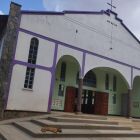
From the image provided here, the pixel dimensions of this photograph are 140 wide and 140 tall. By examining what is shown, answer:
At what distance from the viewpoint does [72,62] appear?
1862cm

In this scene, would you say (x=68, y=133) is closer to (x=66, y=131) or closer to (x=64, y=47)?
(x=66, y=131)

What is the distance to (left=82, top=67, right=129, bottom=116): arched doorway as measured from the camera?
2017cm

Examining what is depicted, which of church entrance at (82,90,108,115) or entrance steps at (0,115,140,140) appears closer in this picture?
entrance steps at (0,115,140,140)

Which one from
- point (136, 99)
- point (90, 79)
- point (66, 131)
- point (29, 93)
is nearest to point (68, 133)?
point (66, 131)

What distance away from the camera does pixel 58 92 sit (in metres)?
18.1

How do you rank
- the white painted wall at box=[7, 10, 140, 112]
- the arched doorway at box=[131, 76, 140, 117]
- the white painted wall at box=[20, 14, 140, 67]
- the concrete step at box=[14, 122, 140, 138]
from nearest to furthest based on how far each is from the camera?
the concrete step at box=[14, 122, 140, 138] < the white painted wall at box=[7, 10, 140, 112] < the white painted wall at box=[20, 14, 140, 67] < the arched doorway at box=[131, 76, 140, 117]

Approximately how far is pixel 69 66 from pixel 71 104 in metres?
2.96

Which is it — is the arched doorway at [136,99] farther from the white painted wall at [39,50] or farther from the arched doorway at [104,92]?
the white painted wall at [39,50]

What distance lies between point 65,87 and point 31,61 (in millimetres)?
5002

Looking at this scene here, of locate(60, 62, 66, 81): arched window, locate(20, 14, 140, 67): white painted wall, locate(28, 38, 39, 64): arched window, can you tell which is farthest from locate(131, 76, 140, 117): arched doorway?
locate(28, 38, 39, 64): arched window

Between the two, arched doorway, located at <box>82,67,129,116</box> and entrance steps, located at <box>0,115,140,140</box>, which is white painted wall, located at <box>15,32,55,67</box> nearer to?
entrance steps, located at <box>0,115,140,140</box>

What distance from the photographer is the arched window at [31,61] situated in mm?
13992

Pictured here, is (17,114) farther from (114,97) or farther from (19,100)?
(114,97)

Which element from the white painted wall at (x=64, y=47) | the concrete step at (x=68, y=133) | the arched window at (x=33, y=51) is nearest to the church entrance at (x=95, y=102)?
the white painted wall at (x=64, y=47)
